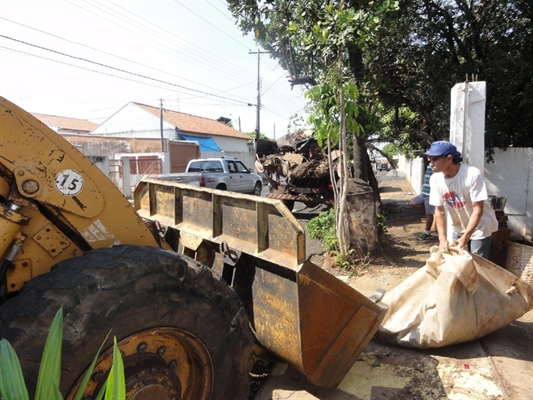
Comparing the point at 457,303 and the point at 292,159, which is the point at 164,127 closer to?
the point at 292,159

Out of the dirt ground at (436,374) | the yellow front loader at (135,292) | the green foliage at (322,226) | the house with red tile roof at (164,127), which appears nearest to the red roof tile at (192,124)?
the house with red tile roof at (164,127)

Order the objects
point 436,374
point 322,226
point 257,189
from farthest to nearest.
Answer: point 257,189, point 322,226, point 436,374

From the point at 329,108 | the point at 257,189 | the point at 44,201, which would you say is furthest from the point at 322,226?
the point at 257,189

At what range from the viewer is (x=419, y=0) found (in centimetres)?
850

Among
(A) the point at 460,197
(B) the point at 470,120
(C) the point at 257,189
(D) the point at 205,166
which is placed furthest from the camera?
(C) the point at 257,189

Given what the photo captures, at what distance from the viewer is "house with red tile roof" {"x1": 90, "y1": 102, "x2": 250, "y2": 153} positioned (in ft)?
105

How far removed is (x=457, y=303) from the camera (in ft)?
10.4

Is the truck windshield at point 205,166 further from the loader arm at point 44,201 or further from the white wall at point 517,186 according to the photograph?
the loader arm at point 44,201

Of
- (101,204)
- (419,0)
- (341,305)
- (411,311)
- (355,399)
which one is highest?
(419,0)

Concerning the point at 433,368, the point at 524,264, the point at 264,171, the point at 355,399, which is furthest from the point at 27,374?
the point at 264,171

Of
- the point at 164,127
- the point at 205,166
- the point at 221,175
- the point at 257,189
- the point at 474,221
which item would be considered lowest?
the point at 257,189

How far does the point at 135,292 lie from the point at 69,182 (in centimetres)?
62

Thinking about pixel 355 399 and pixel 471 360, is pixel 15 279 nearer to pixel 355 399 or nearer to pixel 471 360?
pixel 355 399

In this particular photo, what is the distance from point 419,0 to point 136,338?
30.0 feet
